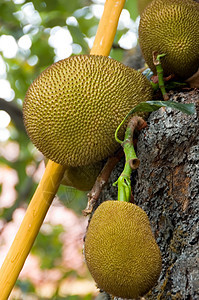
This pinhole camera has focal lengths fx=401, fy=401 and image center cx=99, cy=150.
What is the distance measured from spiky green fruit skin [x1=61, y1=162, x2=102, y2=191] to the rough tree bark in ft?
0.46

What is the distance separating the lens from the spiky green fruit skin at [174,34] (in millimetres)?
793

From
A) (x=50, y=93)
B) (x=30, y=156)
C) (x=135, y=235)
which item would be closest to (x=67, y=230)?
(x=30, y=156)

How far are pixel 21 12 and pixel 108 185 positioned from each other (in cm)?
115

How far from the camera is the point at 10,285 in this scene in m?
0.80

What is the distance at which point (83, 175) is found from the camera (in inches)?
35.0

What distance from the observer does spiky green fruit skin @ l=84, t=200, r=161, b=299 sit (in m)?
0.53

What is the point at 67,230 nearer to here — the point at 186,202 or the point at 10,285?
the point at 10,285

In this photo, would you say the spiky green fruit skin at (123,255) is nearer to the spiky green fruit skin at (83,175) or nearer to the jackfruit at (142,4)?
the spiky green fruit skin at (83,175)

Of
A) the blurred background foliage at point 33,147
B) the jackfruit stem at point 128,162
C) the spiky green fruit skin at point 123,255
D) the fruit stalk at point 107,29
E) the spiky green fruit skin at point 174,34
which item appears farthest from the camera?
the blurred background foliage at point 33,147

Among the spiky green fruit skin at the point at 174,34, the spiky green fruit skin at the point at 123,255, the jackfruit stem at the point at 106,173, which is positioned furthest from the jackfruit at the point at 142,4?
the spiky green fruit skin at the point at 123,255

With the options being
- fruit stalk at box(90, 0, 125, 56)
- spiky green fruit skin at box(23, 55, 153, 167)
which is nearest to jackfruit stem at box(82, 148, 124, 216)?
spiky green fruit skin at box(23, 55, 153, 167)

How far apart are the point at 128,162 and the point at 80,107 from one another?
5.8 inches

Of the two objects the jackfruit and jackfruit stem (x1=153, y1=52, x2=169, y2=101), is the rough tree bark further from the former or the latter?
the jackfruit

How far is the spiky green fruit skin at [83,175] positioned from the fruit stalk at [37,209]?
0.07 ft
